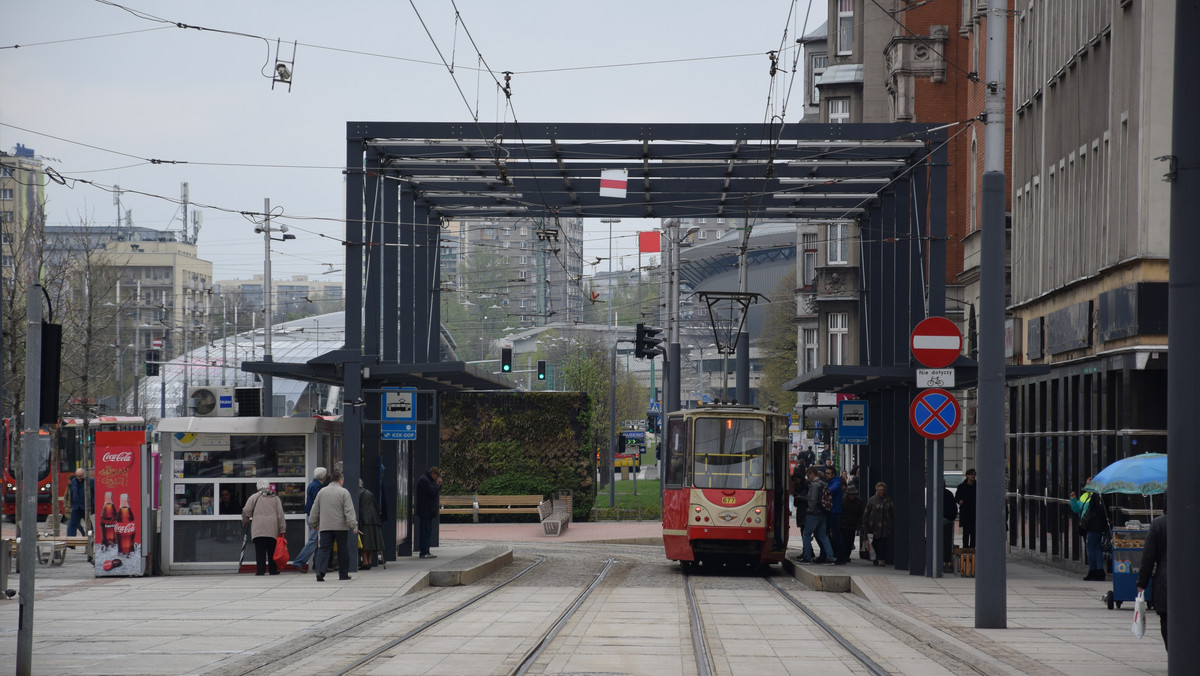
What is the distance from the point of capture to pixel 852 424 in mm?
25844

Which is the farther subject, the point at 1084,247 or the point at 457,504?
the point at 457,504

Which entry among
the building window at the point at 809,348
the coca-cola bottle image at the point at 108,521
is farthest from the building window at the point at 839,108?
the coca-cola bottle image at the point at 108,521

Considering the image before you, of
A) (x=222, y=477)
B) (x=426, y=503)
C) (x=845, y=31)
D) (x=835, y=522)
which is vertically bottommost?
(x=835, y=522)

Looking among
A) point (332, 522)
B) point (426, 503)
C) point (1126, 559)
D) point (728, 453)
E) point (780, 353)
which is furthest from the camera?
point (780, 353)

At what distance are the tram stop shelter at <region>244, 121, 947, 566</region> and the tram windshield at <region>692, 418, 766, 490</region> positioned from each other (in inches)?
92.0

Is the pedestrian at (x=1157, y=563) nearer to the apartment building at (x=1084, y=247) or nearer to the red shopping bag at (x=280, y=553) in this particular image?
the apartment building at (x=1084, y=247)

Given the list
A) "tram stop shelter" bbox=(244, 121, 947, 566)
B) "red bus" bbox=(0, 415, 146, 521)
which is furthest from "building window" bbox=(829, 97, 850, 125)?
"tram stop shelter" bbox=(244, 121, 947, 566)

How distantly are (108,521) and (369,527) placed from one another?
3.77 metres

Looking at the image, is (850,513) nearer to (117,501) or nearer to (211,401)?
(211,401)

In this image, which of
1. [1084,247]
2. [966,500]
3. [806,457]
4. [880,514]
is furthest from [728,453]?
[806,457]

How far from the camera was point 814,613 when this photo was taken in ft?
57.0

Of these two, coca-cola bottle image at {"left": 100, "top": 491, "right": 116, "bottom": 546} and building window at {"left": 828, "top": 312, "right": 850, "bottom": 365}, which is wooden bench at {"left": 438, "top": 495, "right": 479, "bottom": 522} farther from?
coca-cola bottle image at {"left": 100, "top": 491, "right": 116, "bottom": 546}

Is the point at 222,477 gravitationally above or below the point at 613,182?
below

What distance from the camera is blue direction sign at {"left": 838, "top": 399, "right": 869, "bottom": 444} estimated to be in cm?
2573
